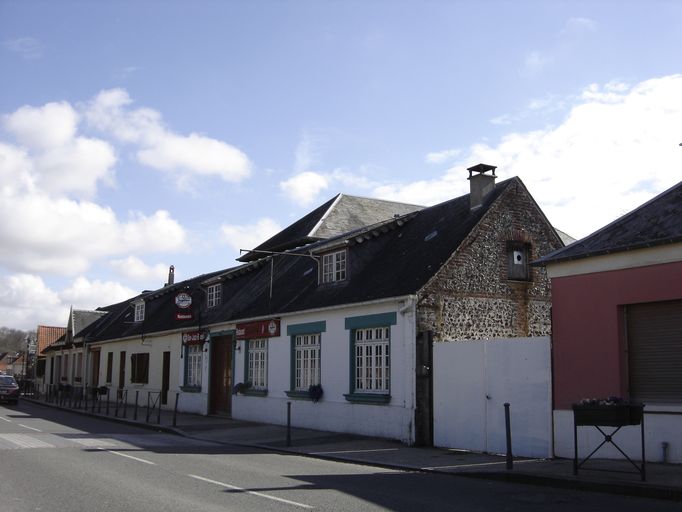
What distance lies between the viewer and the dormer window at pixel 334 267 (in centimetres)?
2152

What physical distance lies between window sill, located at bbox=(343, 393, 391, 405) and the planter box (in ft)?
23.8

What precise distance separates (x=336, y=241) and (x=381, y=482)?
36.8 ft

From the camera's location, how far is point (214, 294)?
29.6 m

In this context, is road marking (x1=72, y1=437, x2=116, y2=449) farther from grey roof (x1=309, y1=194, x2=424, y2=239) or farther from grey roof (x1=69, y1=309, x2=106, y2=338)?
grey roof (x1=69, y1=309, x2=106, y2=338)

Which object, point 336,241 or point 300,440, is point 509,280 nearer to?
point 336,241

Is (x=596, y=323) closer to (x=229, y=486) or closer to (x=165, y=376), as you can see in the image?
(x=229, y=486)

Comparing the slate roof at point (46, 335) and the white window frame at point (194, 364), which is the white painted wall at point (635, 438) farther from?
the slate roof at point (46, 335)

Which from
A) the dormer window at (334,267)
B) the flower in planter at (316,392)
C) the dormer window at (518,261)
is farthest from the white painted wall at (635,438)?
the dormer window at (334,267)

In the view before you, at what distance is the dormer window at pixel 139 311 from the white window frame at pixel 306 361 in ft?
57.0

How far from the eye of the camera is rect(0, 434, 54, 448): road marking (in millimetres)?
15810

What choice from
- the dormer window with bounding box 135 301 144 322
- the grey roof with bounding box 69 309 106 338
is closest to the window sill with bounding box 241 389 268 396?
the dormer window with bounding box 135 301 144 322

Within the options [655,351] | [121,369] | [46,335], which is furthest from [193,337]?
[46,335]

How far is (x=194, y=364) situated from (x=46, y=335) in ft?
121

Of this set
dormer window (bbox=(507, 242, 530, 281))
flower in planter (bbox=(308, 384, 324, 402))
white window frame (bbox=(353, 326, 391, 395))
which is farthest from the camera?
flower in planter (bbox=(308, 384, 324, 402))
